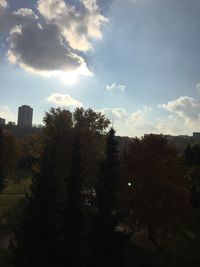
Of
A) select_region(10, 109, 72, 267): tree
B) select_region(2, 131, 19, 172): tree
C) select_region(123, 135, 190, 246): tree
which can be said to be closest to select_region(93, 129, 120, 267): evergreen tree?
select_region(10, 109, 72, 267): tree

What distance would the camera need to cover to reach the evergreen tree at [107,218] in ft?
94.4

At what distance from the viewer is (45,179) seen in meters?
28.9

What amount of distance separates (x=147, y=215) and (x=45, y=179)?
747 inches

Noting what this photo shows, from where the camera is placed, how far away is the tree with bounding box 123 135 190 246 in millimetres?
44875

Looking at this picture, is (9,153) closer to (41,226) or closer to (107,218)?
(41,226)

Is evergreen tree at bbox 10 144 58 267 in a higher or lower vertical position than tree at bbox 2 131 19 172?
lower

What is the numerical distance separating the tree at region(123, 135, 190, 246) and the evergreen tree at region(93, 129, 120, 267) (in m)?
16.3

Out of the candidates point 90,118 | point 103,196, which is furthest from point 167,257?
point 90,118

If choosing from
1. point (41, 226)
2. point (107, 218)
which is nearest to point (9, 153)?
point (41, 226)

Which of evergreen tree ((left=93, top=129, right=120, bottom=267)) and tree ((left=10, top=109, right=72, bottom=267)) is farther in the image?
evergreen tree ((left=93, top=129, right=120, bottom=267))

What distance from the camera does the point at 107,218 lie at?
1146 inches

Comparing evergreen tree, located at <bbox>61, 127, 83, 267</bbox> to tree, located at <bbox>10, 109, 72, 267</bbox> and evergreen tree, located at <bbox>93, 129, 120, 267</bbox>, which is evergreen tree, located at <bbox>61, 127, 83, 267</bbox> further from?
evergreen tree, located at <bbox>93, 129, 120, 267</bbox>

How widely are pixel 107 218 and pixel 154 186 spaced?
56.8ft

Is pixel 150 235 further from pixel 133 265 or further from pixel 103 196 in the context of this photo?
pixel 103 196
